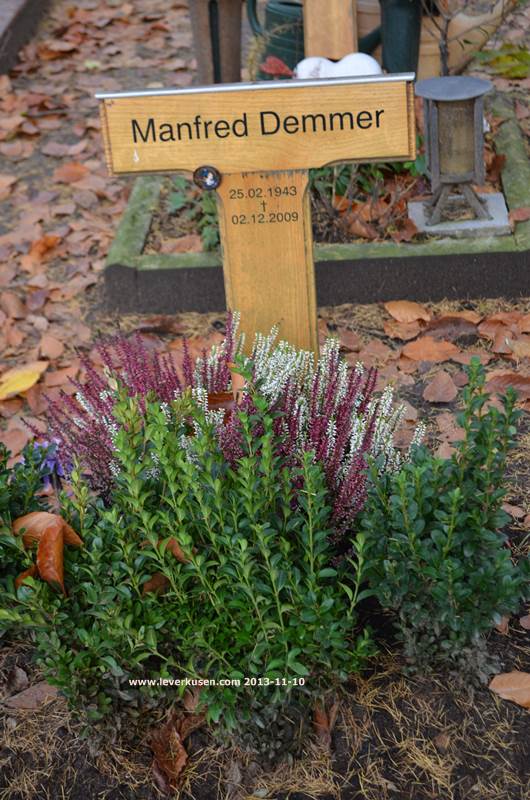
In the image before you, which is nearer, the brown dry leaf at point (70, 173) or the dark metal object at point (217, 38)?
the dark metal object at point (217, 38)

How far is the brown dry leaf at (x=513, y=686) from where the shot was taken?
2102 mm

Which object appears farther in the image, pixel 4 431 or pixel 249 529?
pixel 4 431

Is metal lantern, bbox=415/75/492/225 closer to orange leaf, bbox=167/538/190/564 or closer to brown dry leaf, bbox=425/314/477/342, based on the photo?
brown dry leaf, bbox=425/314/477/342

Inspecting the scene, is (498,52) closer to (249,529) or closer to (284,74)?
(284,74)

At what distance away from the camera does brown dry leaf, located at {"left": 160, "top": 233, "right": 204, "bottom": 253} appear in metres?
4.11

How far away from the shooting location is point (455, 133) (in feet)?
12.6

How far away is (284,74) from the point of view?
4.31 meters

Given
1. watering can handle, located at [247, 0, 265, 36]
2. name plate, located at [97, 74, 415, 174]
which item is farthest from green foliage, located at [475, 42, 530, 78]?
name plate, located at [97, 74, 415, 174]

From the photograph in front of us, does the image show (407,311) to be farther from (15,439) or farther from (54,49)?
(54,49)

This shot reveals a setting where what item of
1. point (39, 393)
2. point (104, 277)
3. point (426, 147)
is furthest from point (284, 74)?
point (39, 393)

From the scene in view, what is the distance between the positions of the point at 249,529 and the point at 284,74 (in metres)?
2.82

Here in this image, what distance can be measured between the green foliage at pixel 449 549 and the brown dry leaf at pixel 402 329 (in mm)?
1591

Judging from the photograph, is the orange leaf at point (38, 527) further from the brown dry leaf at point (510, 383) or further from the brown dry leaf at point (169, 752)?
the brown dry leaf at point (510, 383)

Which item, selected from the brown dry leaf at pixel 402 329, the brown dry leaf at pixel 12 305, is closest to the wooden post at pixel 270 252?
the brown dry leaf at pixel 402 329
